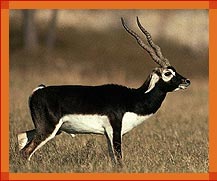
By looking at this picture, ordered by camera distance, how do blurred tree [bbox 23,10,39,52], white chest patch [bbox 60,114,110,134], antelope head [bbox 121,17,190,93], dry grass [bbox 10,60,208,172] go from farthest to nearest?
blurred tree [bbox 23,10,39,52]
antelope head [bbox 121,17,190,93]
white chest patch [bbox 60,114,110,134]
dry grass [bbox 10,60,208,172]

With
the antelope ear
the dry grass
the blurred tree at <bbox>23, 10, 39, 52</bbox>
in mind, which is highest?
the blurred tree at <bbox>23, 10, 39, 52</bbox>

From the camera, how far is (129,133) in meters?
14.5

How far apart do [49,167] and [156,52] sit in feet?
8.90

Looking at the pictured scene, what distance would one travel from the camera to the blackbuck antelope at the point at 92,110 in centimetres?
988

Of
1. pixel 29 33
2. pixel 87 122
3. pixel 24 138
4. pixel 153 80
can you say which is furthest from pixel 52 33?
pixel 87 122

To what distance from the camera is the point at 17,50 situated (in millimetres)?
39344

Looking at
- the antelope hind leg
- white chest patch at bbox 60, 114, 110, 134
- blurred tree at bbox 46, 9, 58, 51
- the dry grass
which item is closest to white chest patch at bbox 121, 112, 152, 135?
white chest patch at bbox 60, 114, 110, 134

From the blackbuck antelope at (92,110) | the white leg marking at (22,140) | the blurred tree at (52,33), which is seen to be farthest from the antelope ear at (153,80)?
the blurred tree at (52,33)

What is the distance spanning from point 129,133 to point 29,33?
27286mm

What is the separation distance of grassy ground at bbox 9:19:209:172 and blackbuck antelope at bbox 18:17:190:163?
0.38 m

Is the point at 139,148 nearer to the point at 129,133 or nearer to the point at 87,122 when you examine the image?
the point at 87,122

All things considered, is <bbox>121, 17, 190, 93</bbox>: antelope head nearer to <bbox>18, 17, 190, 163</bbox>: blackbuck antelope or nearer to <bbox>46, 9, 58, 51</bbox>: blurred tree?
A: <bbox>18, 17, 190, 163</bbox>: blackbuck antelope

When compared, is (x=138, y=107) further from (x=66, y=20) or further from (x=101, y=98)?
(x=66, y=20)

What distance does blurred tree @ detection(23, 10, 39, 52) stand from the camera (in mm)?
39938
